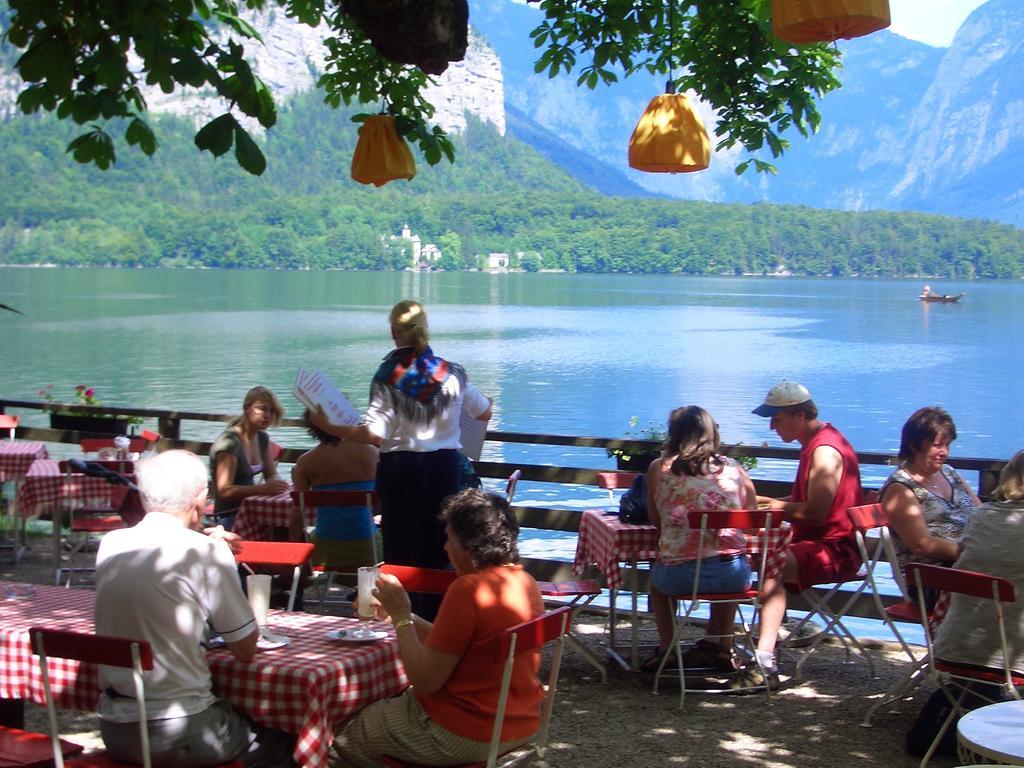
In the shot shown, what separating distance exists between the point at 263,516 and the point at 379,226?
411ft

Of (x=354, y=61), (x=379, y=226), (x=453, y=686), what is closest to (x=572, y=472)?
(x=354, y=61)

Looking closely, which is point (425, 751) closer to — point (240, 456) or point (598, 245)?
point (240, 456)

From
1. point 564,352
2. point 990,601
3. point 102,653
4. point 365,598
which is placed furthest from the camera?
point 564,352

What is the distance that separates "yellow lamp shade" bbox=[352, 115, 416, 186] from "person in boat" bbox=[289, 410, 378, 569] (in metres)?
1.08

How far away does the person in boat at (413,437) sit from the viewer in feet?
15.7

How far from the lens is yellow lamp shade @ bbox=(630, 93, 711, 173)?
4668mm

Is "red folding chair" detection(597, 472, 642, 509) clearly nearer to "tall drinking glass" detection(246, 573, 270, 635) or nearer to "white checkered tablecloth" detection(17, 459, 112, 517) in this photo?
"tall drinking glass" detection(246, 573, 270, 635)

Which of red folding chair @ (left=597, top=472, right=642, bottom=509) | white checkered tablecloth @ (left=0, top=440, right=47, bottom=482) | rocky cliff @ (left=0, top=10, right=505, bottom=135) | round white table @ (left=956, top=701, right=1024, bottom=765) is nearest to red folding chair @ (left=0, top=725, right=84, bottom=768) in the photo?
round white table @ (left=956, top=701, right=1024, bottom=765)

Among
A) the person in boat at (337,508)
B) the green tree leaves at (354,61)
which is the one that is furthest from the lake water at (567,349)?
the person in boat at (337,508)

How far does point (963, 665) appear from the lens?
3.93m

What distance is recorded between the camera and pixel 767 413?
5.16 metres

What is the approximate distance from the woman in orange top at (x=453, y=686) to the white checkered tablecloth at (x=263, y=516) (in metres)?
2.65

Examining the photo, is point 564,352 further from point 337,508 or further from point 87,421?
point 337,508

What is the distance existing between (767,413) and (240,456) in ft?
8.13
